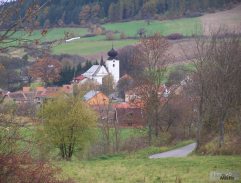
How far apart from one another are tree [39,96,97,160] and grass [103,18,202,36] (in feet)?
198

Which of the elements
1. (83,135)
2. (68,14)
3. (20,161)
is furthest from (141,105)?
(68,14)

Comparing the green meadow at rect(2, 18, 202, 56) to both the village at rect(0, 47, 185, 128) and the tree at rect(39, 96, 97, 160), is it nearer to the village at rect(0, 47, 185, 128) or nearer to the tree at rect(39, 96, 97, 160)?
the village at rect(0, 47, 185, 128)

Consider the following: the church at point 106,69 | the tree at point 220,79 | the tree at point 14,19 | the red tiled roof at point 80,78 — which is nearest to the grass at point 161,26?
the church at point 106,69

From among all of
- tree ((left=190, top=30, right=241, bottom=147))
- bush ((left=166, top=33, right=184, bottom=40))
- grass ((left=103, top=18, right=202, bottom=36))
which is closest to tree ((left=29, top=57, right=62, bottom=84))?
tree ((left=190, top=30, right=241, bottom=147))

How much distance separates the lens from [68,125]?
899 inches

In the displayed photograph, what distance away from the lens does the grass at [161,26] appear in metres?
86.5

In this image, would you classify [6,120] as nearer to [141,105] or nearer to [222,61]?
[222,61]

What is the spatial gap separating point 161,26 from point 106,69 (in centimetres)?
1788

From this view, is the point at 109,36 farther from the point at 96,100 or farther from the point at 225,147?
the point at 225,147

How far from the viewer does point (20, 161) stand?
6.49m

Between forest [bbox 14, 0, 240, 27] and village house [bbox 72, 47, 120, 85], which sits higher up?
forest [bbox 14, 0, 240, 27]

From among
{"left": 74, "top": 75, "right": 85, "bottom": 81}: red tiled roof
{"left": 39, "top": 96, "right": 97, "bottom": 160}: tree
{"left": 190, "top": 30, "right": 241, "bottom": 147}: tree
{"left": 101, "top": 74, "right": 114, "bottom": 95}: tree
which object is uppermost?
{"left": 190, "top": 30, "right": 241, "bottom": 147}: tree

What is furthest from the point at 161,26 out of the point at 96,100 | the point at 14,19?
the point at 14,19

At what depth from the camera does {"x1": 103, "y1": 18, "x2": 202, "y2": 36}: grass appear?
86525 mm
